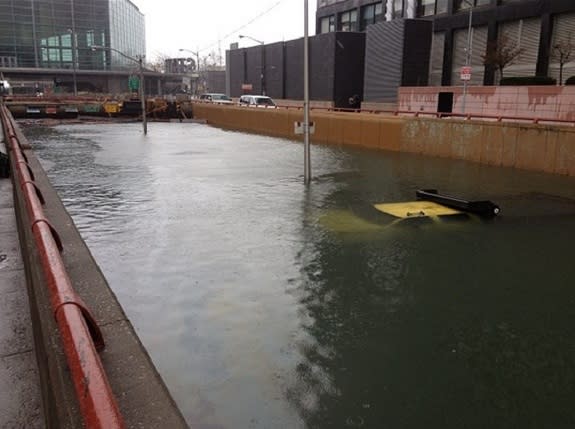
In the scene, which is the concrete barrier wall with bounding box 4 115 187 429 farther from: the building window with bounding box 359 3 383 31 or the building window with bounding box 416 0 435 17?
the building window with bounding box 359 3 383 31

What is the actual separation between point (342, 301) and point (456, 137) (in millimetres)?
16265

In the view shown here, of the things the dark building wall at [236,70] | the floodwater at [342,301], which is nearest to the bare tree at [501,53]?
the floodwater at [342,301]

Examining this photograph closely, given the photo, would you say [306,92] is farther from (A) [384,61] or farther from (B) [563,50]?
(A) [384,61]

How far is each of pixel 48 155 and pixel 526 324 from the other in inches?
845

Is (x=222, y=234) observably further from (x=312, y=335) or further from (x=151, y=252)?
(x=312, y=335)

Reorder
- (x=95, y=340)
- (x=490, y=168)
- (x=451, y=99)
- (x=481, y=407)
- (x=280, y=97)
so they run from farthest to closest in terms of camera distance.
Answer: (x=280, y=97), (x=451, y=99), (x=490, y=168), (x=481, y=407), (x=95, y=340)

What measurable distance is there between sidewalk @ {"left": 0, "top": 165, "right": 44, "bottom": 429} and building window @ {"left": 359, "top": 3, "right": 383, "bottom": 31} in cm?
5639

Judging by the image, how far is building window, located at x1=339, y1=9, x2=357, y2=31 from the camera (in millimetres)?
62769

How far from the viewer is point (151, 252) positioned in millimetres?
9102

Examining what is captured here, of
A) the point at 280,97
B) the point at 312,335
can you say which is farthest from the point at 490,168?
the point at 280,97

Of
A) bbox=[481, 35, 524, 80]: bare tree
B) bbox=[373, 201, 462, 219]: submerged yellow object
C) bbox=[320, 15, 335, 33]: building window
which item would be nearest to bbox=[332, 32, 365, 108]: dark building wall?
bbox=[320, 15, 335, 33]: building window

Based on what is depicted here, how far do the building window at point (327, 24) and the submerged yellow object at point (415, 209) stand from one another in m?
57.3

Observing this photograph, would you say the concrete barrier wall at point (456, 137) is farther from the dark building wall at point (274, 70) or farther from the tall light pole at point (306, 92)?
the dark building wall at point (274, 70)

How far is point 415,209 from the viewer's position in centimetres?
1271
